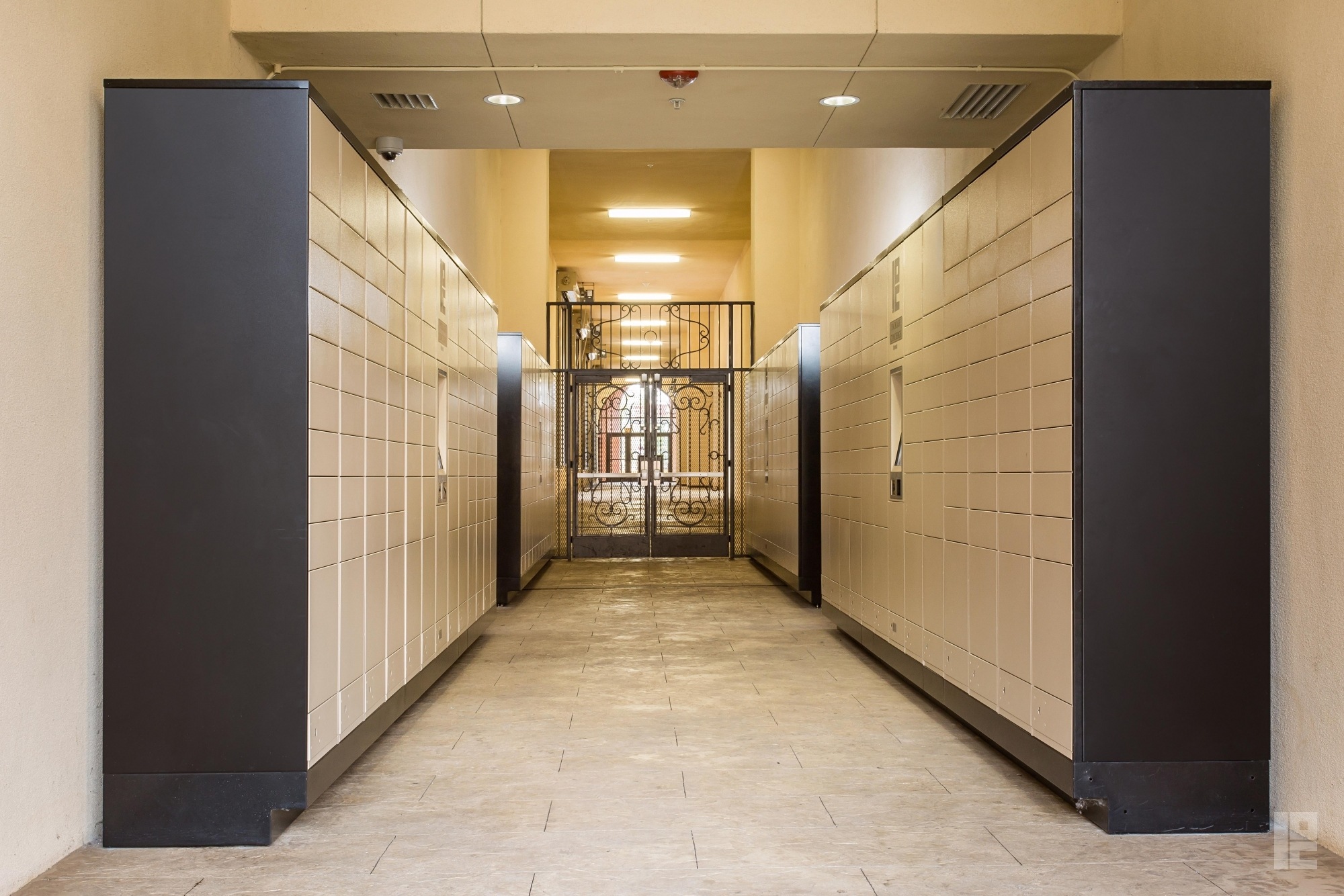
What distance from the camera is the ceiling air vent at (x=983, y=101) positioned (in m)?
5.24

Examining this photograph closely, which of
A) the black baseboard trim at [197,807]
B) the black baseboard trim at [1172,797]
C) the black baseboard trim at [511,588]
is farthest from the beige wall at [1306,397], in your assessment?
the black baseboard trim at [511,588]

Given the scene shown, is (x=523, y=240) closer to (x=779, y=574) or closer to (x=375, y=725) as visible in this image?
(x=779, y=574)

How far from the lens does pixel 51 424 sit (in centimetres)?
315

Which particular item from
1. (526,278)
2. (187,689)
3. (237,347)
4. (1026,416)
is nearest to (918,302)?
(1026,416)

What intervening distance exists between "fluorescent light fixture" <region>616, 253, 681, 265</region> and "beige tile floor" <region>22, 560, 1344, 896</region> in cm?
1399

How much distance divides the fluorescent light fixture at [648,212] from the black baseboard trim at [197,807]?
13695 millimetres

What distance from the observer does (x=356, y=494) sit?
398 centimetres

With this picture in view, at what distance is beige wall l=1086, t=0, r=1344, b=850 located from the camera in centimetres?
324

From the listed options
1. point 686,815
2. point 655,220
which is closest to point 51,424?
point 686,815

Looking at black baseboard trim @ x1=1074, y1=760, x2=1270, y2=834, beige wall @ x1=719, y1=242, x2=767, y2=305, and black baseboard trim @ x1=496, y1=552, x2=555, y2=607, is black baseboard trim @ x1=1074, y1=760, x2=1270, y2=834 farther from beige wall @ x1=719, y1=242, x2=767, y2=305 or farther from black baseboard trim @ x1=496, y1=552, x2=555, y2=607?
beige wall @ x1=719, y1=242, x2=767, y2=305

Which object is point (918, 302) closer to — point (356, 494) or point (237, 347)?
point (356, 494)

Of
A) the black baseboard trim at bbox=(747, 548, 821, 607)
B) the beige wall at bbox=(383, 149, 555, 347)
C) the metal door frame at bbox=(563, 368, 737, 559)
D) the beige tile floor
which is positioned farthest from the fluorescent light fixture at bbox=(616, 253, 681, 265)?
the beige tile floor

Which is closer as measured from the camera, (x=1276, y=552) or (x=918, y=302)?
(x=1276, y=552)

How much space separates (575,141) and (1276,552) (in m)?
4.02
